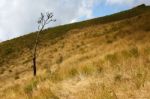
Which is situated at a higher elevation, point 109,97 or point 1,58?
point 1,58

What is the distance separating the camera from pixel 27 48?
5356 centimetres

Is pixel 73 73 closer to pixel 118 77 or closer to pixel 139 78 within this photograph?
pixel 118 77

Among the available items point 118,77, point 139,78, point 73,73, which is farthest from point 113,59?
point 139,78

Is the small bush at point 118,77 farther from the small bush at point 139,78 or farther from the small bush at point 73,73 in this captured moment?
the small bush at point 73,73

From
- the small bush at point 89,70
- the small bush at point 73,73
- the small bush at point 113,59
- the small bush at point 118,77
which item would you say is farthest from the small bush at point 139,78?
the small bush at point 73,73

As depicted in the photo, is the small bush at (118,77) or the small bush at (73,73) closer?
the small bush at (118,77)

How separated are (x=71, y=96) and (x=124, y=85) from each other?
1674 millimetres

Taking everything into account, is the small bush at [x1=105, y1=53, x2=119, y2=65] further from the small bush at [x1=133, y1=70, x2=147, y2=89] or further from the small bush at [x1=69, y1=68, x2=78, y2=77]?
the small bush at [x1=133, y1=70, x2=147, y2=89]

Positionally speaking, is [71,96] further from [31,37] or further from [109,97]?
[31,37]

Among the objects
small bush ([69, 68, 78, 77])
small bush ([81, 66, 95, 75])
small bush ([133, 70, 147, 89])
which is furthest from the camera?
small bush ([69, 68, 78, 77])

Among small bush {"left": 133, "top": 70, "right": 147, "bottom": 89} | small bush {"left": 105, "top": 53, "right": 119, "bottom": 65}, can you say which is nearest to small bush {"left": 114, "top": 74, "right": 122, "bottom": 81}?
small bush {"left": 133, "top": 70, "right": 147, "bottom": 89}

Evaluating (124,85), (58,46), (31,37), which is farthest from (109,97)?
(31,37)

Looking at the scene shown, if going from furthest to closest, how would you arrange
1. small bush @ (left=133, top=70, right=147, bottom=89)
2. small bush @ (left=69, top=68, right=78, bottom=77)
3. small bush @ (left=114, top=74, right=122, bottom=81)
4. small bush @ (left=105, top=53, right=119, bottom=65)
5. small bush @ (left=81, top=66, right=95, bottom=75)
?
small bush @ (left=69, top=68, right=78, bottom=77), small bush @ (left=105, top=53, right=119, bottom=65), small bush @ (left=81, top=66, right=95, bottom=75), small bush @ (left=114, top=74, right=122, bottom=81), small bush @ (left=133, top=70, right=147, bottom=89)

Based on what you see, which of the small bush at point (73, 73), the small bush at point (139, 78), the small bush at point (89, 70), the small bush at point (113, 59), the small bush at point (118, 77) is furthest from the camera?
the small bush at point (73, 73)
